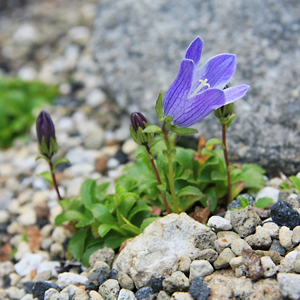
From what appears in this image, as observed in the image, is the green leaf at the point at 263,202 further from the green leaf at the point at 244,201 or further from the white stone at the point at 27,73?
the white stone at the point at 27,73

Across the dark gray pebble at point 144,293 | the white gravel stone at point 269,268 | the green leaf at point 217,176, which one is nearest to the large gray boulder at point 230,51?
the green leaf at point 217,176

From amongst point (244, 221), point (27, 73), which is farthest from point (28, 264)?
point (27, 73)

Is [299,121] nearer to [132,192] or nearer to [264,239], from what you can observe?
[264,239]

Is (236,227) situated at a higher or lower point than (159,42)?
lower

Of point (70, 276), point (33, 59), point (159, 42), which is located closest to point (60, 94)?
point (33, 59)

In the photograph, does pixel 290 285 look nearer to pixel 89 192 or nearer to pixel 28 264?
pixel 89 192

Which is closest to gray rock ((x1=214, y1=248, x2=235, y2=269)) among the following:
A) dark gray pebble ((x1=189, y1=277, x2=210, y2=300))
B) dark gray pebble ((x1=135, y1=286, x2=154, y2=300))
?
dark gray pebble ((x1=189, y1=277, x2=210, y2=300))
